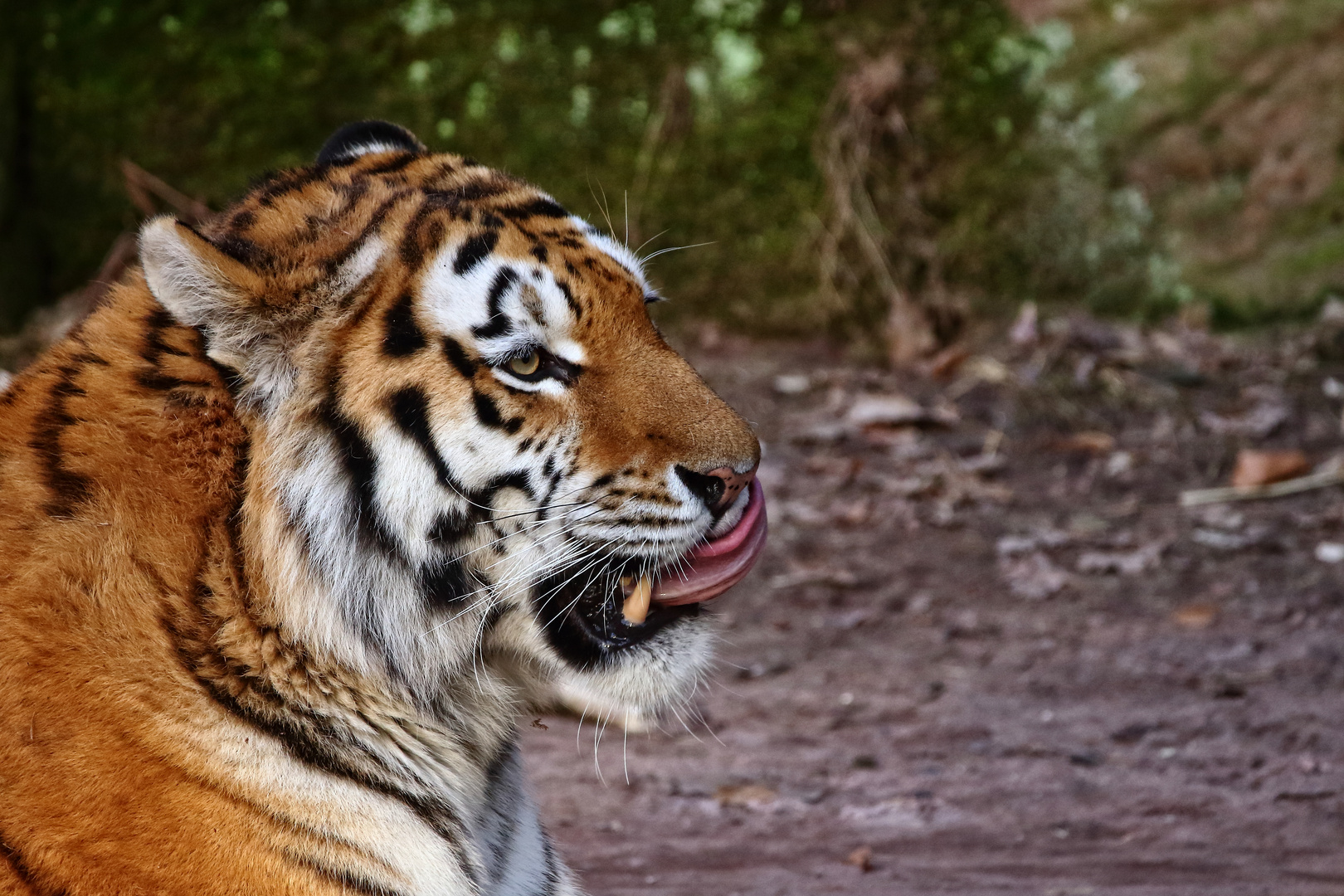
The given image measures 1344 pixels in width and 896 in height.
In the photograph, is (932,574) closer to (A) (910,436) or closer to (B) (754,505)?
(A) (910,436)

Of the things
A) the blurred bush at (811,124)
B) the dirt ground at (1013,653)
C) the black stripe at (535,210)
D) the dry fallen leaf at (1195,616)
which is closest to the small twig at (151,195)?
the blurred bush at (811,124)

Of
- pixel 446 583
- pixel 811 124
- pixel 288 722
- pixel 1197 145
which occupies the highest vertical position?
pixel 1197 145

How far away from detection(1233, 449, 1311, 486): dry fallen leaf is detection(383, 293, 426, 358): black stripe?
336 centimetres

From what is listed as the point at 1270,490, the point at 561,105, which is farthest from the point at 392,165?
the point at 561,105

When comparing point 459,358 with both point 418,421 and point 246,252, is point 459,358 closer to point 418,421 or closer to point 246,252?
point 418,421

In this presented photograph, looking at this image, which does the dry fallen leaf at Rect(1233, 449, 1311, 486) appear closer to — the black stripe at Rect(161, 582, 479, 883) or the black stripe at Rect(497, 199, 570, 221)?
the black stripe at Rect(497, 199, 570, 221)

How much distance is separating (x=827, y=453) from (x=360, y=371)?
10.6ft

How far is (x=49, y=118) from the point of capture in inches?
207

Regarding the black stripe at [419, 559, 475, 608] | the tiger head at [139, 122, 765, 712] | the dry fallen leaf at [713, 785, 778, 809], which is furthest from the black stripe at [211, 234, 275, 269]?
the dry fallen leaf at [713, 785, 778, 809]

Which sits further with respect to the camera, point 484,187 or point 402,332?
point 484,187

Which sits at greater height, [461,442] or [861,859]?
[461,442]

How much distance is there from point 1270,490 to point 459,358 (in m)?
3.31

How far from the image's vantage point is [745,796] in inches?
109

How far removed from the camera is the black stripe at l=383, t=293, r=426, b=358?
5.23 ft
